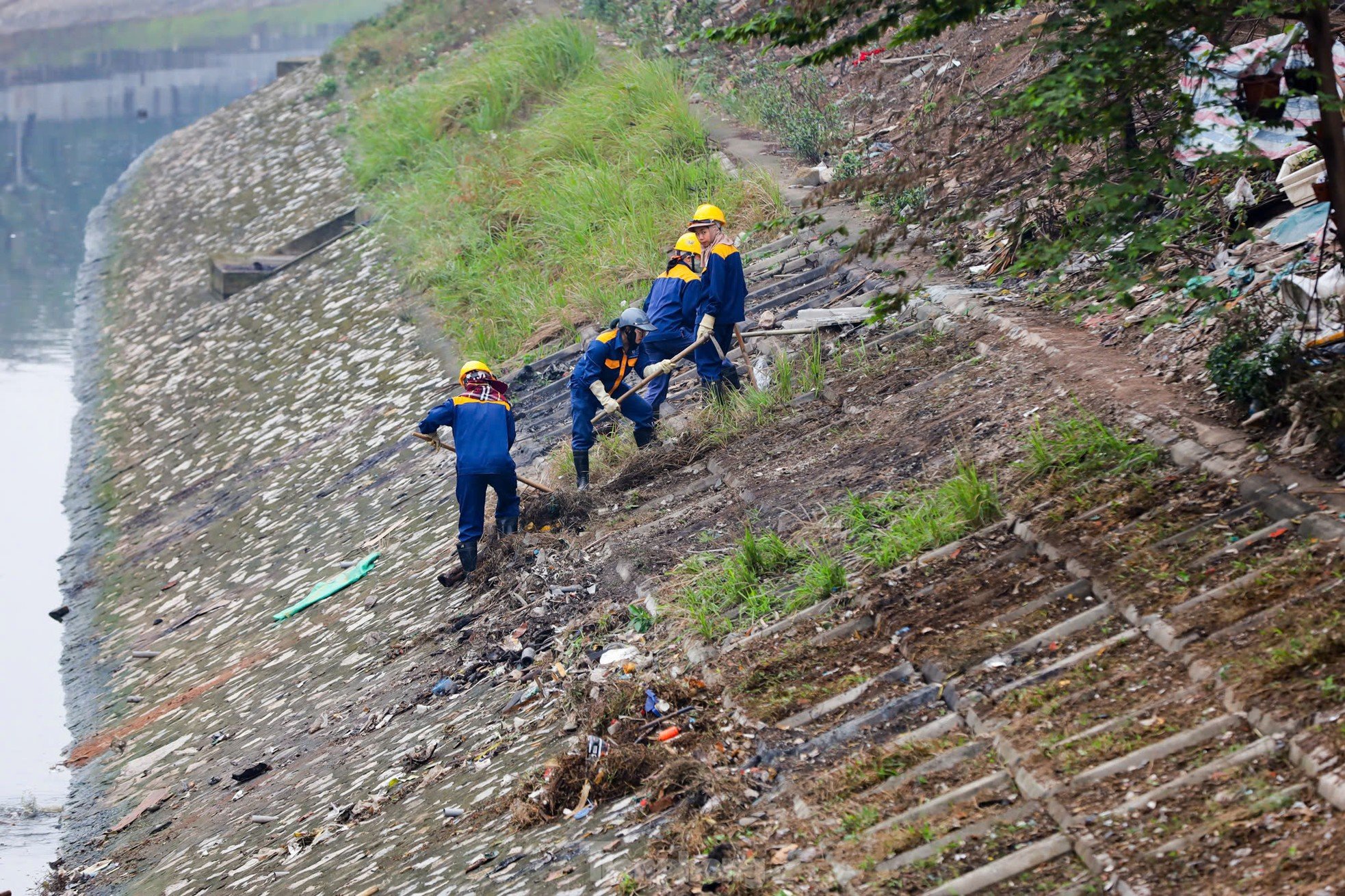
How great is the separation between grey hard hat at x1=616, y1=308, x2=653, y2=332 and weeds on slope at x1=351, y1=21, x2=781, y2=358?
2.66 m

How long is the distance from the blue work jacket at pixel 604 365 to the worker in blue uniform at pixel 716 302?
1.73 ft

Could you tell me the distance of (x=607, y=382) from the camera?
9523 mm

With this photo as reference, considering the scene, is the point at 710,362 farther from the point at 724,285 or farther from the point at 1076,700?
the point at 1076,700

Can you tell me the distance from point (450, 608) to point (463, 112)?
41.2 ft

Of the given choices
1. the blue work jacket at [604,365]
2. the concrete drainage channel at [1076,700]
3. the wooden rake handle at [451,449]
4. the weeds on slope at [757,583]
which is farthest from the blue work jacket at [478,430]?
the concrete drainage channel at [1076,700]

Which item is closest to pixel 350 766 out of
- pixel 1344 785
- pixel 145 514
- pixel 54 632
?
pixel 1344 785

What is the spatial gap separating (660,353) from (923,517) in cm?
379

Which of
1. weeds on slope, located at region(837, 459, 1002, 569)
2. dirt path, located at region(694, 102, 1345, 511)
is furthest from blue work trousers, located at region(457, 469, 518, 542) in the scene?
weeds on slope, located at region(837, 459, 1002, 569)

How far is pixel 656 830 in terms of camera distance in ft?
17.1

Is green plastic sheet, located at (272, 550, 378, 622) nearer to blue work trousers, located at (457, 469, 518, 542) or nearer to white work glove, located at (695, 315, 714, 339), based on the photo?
blue work trousers, located at (457, 469, 518, 542)

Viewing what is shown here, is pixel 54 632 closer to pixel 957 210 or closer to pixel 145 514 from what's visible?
pixel 145 514

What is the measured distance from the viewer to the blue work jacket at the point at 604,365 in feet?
30.9

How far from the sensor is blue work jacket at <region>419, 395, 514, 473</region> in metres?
9.15

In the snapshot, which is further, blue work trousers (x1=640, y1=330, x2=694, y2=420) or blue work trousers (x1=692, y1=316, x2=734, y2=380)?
blue work trousers (x1=640, y1=330, x2=694, y2=420)
